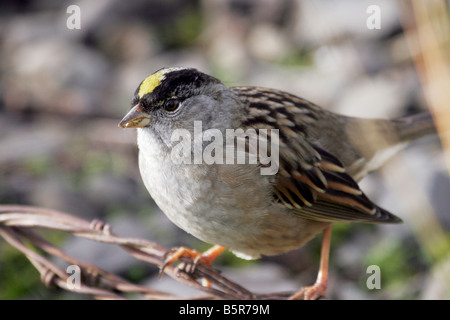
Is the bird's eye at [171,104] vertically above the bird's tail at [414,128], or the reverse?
the bird's eye at [171,104]

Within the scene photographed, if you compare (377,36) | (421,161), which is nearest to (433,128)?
(421,161)

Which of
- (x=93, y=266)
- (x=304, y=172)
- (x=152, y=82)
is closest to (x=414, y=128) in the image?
(x=304, y=172)
